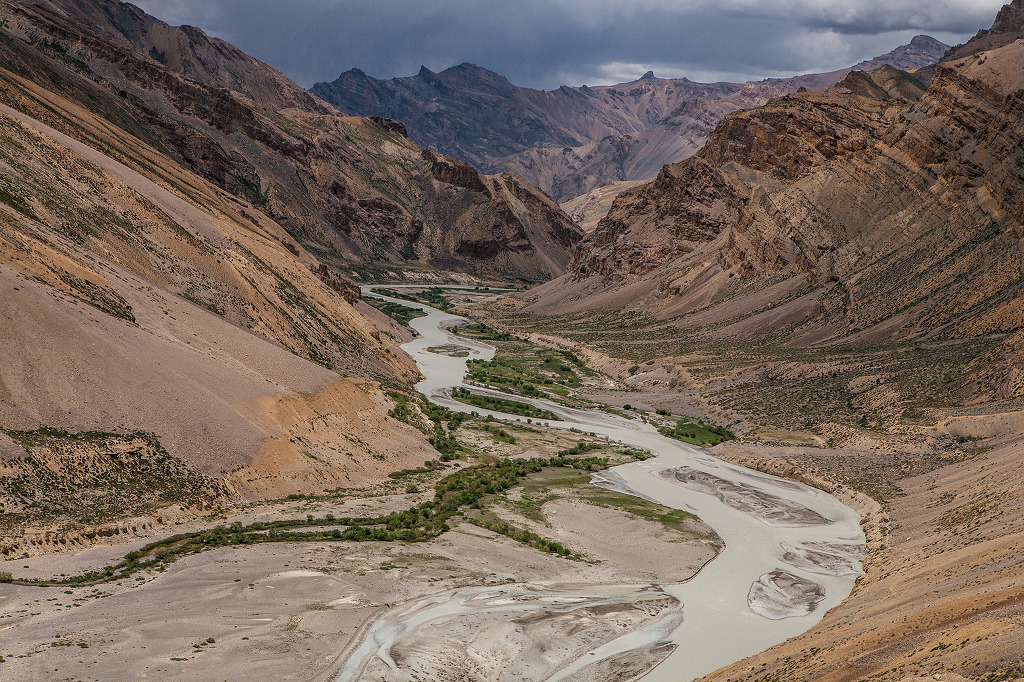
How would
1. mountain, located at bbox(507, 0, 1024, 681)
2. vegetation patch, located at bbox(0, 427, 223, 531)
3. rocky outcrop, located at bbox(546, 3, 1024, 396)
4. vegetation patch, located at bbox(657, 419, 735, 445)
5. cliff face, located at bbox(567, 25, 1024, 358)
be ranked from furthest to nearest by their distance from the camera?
cliff face, located at bbox(567, 25, 1024, 358) → rocky outcrop, located at bbox(546, 3, 1024, 396) → vegetation patch, located at bbox(657, 419, 735, 445) → vegetation patch, located at bbox(0, 427, 223, 531) → mountain, located at bbox(507, 0, 1024, 681)

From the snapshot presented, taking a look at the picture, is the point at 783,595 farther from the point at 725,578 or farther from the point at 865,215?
the point at 865,215

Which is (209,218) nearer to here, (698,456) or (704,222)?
(698,456)

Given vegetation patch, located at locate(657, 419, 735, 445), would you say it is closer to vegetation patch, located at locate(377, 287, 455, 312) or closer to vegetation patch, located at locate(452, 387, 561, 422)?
vegetation patch, located at locate(452, 387, 561, 422)

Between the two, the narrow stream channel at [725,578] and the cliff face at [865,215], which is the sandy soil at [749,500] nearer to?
the narrow stream channel at [725,578]

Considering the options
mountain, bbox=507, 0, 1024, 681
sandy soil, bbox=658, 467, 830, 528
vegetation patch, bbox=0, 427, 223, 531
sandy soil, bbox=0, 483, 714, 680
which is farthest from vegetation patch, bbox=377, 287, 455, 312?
sandy soil, bbox=0, 483, 714, 680

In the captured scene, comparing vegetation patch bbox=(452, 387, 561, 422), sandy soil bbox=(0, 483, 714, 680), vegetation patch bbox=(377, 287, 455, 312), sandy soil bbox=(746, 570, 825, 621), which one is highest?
vegetation patch bbox=(377, 287, 455, 312)

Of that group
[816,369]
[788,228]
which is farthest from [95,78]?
[816,369]

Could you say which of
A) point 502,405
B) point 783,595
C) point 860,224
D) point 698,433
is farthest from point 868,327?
point 783,595

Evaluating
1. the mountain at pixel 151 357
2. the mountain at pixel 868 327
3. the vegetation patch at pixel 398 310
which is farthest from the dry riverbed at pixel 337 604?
the vegetation patch at pixel 398 310
